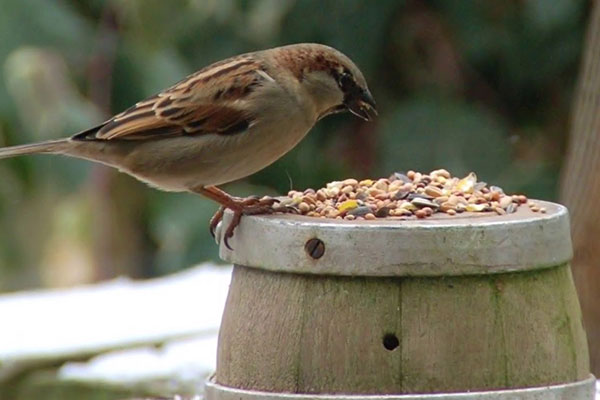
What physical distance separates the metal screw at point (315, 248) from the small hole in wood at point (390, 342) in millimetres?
244

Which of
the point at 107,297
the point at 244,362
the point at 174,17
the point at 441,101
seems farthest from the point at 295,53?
the point at 441,101

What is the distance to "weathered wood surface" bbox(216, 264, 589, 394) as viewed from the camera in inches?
127

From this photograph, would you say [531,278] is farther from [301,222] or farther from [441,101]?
[441,101]

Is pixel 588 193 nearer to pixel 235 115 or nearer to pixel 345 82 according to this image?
pixel 345 82

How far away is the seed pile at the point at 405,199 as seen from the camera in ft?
11.4

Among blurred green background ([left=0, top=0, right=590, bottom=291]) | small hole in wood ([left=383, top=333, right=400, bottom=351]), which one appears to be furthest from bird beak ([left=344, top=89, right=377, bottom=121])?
blurred green background ([left=0, top=0, right=590, bottom=291])

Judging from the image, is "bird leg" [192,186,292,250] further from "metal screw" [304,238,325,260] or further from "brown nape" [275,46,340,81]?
"brown nape" [275,46,340,81]

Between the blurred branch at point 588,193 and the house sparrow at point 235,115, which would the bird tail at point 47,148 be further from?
the blurred branch at point 588,193

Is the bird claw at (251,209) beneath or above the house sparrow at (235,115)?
beneath

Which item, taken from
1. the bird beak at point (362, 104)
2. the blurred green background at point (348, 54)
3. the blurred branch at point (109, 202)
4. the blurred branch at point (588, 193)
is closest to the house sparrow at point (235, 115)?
the bird beak at point (362, 104)

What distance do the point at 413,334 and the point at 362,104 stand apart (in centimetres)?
137

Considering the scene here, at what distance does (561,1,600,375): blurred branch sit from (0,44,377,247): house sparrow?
1.99m

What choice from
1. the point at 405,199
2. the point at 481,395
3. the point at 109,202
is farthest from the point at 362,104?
the point at 109,202

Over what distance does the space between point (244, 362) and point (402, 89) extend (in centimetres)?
464
